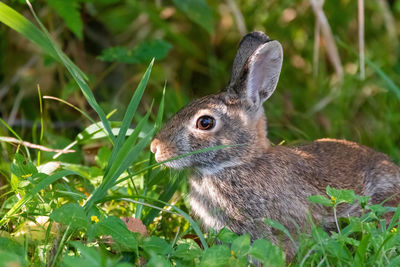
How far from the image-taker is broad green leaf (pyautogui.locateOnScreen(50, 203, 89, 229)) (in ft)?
9.08

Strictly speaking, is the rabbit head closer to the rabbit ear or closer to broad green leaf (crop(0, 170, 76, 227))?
the rabbit ear

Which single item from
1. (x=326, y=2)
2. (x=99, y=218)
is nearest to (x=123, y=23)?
(x=326, y=2)

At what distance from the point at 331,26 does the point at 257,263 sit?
3602 millimetres

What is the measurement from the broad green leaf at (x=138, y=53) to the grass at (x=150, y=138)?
0.6 inches

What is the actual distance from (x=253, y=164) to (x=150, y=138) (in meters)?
0.75

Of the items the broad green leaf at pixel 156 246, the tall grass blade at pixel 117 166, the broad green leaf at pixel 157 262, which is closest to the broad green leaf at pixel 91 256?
the broad green leaf at pixel 157 262

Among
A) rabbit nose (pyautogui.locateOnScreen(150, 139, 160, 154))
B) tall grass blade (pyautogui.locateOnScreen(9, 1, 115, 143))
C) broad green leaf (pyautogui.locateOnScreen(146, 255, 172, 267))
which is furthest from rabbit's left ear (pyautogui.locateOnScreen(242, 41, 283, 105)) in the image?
broad green leaf (pyautogui.locateOnScreen(146, 255, 172, 267))

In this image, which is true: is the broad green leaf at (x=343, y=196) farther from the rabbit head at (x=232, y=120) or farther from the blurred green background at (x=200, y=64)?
the blurred green background at (x=200, y=64)

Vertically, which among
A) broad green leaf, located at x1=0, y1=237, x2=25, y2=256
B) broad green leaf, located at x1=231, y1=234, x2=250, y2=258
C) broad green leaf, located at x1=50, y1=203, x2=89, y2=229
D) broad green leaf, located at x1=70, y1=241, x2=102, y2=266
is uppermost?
broad green leaf, located at x1=50, y1=203, x2=89, y2=229

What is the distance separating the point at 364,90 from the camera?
5.90m

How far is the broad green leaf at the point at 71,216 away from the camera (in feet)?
9.08

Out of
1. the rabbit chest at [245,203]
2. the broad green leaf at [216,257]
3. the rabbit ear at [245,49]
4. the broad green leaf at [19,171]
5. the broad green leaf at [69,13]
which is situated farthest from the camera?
the broad green leaf at [69,13]

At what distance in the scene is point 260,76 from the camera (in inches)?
153

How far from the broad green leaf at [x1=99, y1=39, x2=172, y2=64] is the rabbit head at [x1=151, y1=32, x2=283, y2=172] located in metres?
0.98
